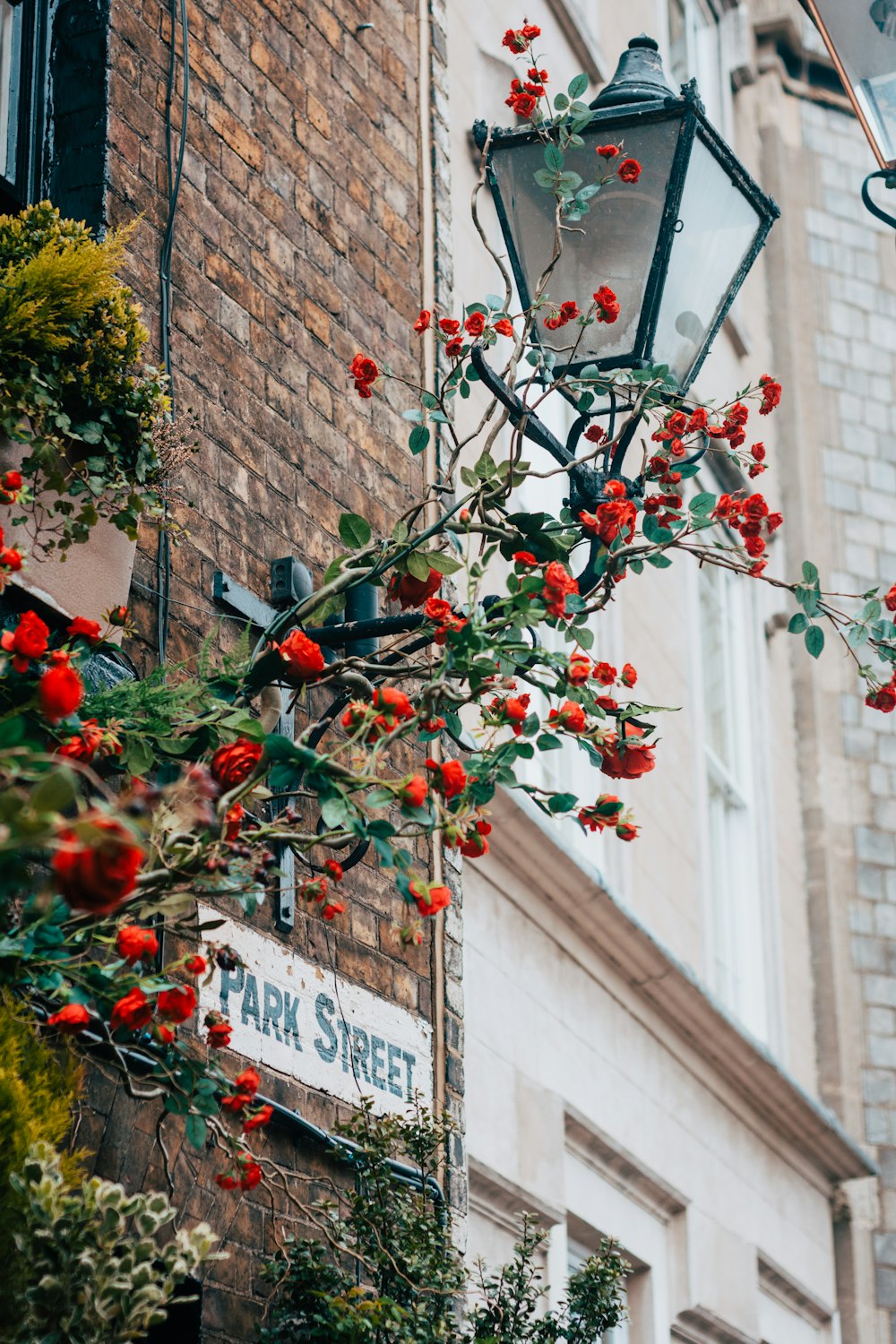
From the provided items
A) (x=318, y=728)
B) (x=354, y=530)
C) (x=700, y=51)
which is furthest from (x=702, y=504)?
(x=700, y=51)

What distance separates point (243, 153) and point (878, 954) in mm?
8644

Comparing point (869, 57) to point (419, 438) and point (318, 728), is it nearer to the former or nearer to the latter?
point (419, 438)

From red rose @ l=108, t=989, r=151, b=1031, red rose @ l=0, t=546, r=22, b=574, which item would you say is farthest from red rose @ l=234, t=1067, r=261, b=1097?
red rose @ l=0, t=546, r=22, b=574

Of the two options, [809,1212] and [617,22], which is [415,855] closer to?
[809,1212]

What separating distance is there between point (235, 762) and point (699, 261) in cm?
258

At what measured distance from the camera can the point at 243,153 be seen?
582 cm

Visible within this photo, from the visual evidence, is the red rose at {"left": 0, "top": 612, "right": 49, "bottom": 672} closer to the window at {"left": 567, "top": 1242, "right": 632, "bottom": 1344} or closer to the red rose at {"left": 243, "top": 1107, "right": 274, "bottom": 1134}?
the red rose at {"left": 243, "top": 1107, "right": 274, "bottom": 1134}

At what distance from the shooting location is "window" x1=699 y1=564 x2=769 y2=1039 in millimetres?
12062

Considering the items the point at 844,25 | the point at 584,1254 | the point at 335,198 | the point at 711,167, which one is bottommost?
the point at 584,1254

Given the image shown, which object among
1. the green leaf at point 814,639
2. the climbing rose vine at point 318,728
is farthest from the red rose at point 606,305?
the green leaf at point 814,639

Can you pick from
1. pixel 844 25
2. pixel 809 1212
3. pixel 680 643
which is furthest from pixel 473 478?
pixel 809 1212

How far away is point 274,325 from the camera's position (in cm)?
577

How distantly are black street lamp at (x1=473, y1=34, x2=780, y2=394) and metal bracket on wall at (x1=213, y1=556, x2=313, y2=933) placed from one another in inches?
33.4

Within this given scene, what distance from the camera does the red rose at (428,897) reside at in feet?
10.8
